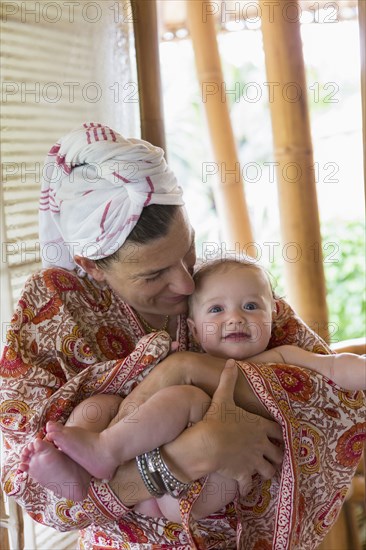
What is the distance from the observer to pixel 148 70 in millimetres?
1730

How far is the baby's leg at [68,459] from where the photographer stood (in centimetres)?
113

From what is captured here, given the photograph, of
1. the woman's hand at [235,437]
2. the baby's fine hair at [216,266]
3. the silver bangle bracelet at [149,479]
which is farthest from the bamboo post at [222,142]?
the silver bangle bracelet at [149,479]

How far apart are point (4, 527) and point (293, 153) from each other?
1.07 meters

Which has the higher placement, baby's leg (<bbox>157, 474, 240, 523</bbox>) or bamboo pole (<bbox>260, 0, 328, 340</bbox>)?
bamboo pole (<bbox>260, 0, 328, 340</bbox>)

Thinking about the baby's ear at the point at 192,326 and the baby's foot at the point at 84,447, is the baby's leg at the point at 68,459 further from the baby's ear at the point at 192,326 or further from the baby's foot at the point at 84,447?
the baby's ear at the point at 192,326

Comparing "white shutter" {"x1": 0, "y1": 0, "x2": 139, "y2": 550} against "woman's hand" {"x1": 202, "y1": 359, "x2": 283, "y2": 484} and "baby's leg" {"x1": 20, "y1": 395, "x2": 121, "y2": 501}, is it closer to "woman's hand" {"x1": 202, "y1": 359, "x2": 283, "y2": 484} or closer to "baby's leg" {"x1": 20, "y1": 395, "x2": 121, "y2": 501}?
"baby's leg" {"x1": 20, "y1": 395, "x2": 121, "y2": 501}

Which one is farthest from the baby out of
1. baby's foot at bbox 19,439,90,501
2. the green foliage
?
the green foliage

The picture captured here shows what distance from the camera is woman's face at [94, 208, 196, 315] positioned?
1.36m

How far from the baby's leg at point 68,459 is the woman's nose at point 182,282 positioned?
0.23 meters

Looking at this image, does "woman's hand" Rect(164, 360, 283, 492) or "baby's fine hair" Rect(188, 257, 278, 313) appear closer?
"woman's hand" Rect(164, 360, 283, 492)

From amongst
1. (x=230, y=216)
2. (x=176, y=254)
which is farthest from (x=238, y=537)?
(x=230, y=216)

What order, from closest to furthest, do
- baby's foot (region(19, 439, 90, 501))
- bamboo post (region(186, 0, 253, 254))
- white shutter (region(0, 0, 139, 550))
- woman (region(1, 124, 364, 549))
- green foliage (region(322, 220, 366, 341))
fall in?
baby's foot (region(19, 439, 90, 501)) → woman (region(1, 124, 364, 549)) → white shutter (region(0, 0, 139, 550)) → bamboo post (region(186, 0, 253, 254)) → green foliage (region(322, 220, 366, 341))

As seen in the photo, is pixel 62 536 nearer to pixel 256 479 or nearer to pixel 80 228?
pixel 256 479

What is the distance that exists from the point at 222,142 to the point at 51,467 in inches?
48.9
